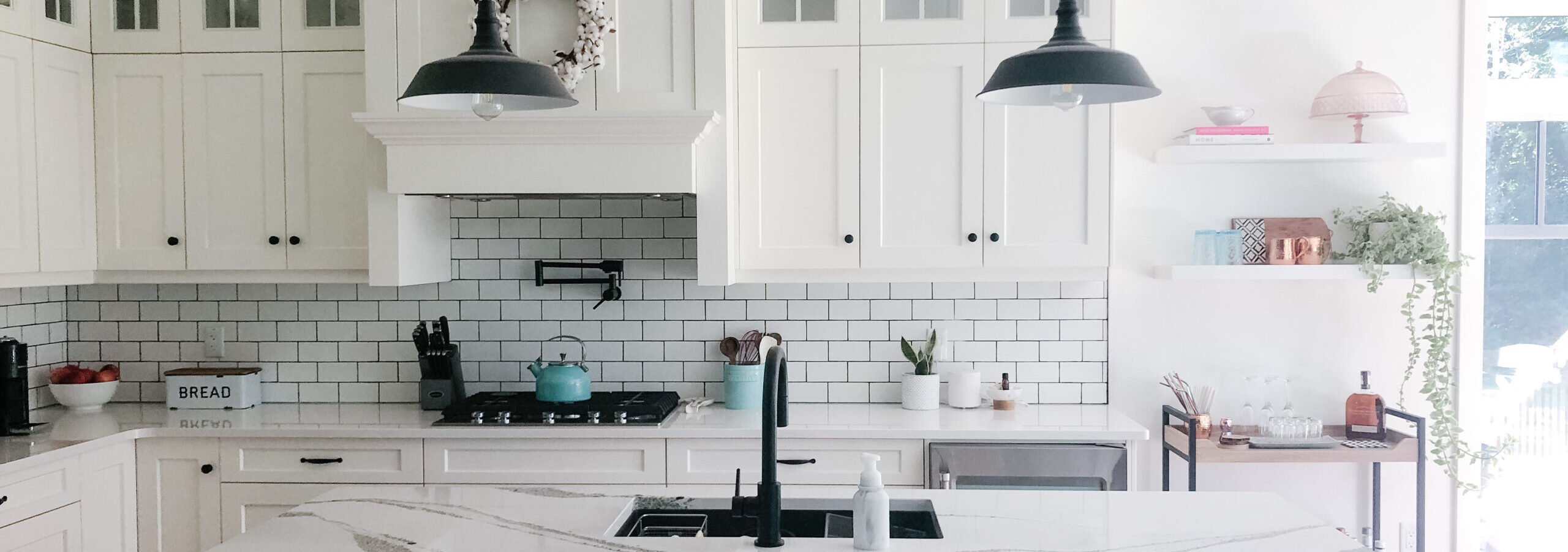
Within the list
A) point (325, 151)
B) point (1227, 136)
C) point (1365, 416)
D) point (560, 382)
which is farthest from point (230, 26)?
point (1365, 416)

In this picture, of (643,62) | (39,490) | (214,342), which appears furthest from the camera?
(214,342)

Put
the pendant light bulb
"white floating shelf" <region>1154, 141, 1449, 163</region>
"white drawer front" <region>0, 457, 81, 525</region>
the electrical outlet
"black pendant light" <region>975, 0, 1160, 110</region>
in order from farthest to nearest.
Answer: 1. the electrical outlet
2. "white floating shelf" <region>1154, 141, 1449, 163</region>
3. "white drawer front" <region>0, 457, 81, 525</region>
4. the pendant light bulb
5. "black pendant light" <region>975, 0, 1160, 110</region>

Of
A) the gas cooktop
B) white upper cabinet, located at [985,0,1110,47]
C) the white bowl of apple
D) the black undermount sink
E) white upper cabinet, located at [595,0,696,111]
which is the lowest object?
the black undermount sink

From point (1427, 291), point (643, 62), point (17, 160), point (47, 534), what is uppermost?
point (643, 62)

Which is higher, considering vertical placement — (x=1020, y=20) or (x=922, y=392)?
(x=1020, y=20)


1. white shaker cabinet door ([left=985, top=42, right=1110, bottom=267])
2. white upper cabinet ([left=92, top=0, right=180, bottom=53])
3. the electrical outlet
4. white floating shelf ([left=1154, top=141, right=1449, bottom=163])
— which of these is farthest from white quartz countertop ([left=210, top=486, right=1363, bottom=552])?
white upper cabinet ([left=92, top=0, right=180, bottom=53])

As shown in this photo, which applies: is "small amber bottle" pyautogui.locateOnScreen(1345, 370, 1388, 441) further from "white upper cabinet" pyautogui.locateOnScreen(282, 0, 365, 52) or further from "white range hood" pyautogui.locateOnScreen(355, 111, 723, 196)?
"white upper cabinet" pyautogui.locateOnScreen(282, 0, 365, 52)

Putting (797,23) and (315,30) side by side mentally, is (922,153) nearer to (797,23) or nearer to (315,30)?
(797,23)

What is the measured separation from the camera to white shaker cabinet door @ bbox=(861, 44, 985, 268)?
316 centimetres

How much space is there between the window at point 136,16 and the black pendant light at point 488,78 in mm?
1965

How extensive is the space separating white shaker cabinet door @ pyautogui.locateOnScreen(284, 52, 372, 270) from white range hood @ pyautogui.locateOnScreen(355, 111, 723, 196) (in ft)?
0.83

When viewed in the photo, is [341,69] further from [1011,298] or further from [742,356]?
[1011,298]

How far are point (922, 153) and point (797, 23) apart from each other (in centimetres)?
58

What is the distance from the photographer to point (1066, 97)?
5.73 ft
